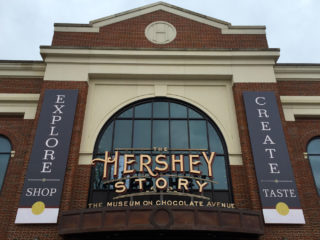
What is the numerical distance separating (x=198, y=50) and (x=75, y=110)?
6568 millimetres

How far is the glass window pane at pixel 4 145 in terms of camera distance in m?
13.0

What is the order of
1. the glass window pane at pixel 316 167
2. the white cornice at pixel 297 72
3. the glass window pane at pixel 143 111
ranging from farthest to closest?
the white cornice at pixel 297 72 → the glass window pane at pixel 143 111 → the glass window pane at pixel 316 167

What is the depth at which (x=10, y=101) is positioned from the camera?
1376 cm

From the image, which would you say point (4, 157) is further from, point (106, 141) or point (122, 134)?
point (122, 134)

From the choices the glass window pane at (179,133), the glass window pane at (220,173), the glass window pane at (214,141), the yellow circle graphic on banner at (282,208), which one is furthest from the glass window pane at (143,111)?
the yellow circle graphic on banner at (282,208)

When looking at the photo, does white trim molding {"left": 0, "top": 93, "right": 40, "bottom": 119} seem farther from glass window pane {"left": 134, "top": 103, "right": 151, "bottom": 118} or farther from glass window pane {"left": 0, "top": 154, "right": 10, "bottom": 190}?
glass window pane {"left": 134, "top": 103, "right": 151, "bottom": 118}

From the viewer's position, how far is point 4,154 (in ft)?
42.4

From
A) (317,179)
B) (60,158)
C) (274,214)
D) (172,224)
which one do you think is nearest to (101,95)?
(60,158)

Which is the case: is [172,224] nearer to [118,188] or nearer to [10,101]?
[118,188]

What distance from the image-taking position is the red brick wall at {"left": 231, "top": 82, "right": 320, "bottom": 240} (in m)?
10.5

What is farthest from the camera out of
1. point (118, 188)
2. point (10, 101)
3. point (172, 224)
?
→ point (10, 101)

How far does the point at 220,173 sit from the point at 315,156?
4.66m

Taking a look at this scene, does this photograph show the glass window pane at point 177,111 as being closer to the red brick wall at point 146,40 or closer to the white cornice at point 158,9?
the red brick wall at point 146,40

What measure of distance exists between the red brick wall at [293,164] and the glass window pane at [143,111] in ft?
13.6
